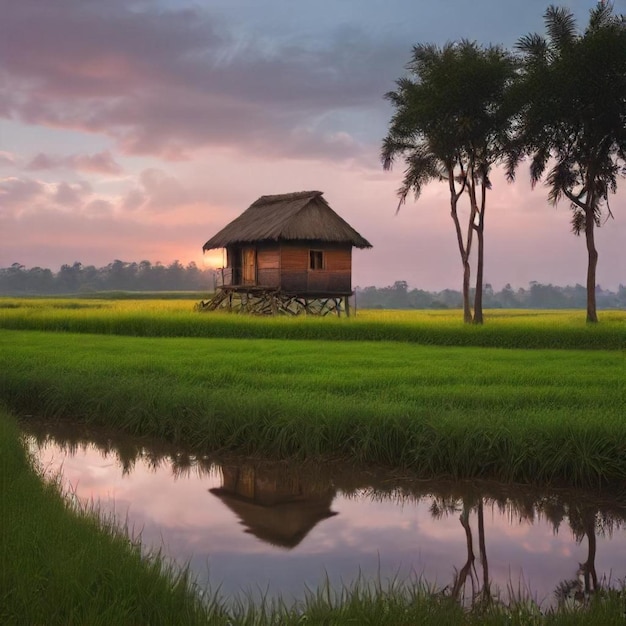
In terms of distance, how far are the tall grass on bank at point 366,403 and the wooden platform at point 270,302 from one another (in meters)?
15.9

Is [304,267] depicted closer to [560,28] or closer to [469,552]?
[560,28]

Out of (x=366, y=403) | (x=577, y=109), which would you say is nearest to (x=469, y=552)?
(x=366, y=403)

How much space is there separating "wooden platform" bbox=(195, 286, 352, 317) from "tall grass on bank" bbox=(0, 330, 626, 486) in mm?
15878

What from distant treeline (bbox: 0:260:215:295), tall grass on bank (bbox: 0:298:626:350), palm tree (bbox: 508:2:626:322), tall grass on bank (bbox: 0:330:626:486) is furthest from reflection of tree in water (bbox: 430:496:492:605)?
distant treeline (bbox: 0:260:215:295)

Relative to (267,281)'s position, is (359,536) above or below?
below

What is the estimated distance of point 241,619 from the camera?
4410 millimetres

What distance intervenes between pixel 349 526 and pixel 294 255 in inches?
1058

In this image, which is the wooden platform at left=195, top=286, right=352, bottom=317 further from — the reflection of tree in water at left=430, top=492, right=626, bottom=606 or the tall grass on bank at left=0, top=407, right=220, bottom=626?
the tall grass on bank at left=0, top=407, right=220, bottom=626

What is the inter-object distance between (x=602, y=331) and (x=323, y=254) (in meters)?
15.3

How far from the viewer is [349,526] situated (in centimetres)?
710

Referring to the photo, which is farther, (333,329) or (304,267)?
(304,267)

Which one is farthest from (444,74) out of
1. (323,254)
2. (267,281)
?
(267,281)

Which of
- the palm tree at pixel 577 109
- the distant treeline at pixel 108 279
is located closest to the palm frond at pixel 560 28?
the palm tree at pixel 577 109

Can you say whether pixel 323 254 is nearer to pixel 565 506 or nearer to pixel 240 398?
pixel 240 398
